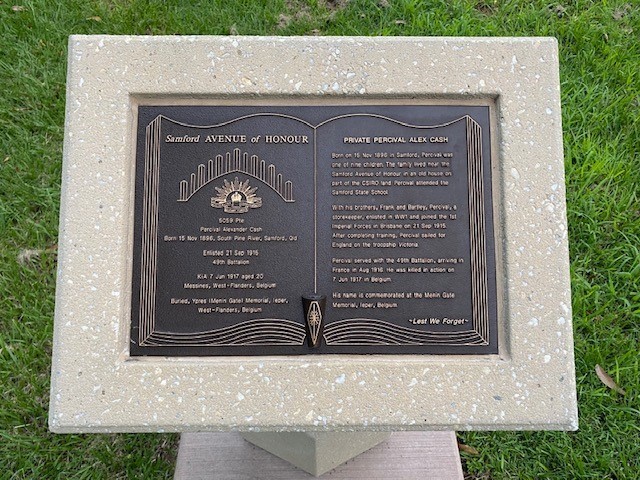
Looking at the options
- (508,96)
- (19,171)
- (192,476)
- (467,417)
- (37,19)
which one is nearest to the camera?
(467,417)

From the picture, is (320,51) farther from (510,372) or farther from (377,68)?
(510,372)

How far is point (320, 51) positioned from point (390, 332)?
125 centimetres

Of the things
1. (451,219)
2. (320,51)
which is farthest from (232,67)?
(451,219)

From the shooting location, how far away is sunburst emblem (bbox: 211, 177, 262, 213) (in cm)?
221

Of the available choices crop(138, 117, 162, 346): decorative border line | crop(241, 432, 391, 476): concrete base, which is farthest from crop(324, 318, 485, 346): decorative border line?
crop(138, 117, 162, 346): decorative border line

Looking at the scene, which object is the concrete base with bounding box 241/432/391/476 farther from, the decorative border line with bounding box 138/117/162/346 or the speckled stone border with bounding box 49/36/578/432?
the decorative border line with bounding box 138/117/162/346

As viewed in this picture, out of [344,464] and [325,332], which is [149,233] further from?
[344,464]

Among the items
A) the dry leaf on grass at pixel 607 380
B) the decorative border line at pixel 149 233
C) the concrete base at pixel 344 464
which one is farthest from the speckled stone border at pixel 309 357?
the dry leaf on grass at pixel 607 380

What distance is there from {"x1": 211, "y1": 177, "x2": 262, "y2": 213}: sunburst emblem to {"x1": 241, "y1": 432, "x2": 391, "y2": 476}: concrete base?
109cm

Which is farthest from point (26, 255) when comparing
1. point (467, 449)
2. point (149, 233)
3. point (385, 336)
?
point (467, 449)

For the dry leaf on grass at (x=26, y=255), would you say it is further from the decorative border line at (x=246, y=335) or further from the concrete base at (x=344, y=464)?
the decorative border line at (x=246, y=335)

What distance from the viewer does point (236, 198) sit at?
7.26ft

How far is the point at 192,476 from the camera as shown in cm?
277

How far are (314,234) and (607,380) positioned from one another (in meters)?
2.16
